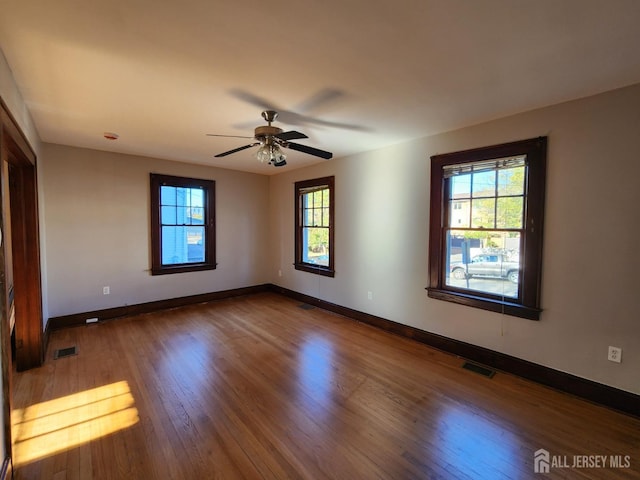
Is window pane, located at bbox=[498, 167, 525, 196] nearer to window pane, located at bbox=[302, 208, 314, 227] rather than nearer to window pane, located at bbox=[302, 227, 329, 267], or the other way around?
window pane, located at bbox=[302, 227, 329, 267]

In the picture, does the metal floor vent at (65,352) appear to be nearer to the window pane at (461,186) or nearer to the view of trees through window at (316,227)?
the view of trees through window at (316,227)

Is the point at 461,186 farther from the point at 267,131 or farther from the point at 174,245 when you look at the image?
the point at 174,245

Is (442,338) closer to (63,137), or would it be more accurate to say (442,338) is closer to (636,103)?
(636,103)

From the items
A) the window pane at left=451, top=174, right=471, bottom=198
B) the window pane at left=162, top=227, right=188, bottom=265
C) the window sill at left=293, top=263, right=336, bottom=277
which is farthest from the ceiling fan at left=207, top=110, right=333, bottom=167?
the window pane at left=162, top=227, right=188, bottom=265

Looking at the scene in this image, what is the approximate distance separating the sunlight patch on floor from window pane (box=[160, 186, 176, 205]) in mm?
3022

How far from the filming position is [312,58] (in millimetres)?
1894

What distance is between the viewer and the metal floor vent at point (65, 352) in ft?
10.5

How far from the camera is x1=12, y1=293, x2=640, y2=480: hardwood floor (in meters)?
1.78

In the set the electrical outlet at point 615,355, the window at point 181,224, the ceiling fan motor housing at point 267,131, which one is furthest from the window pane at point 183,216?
the electrical outlet at point 615,355

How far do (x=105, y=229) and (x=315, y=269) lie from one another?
319cm

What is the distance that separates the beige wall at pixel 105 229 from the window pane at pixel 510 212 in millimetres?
4343

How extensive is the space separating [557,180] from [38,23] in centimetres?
374

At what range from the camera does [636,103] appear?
2.21 meters

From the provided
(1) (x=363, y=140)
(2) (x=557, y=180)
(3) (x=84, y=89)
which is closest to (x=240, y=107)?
(3) (x=84, y=89)
